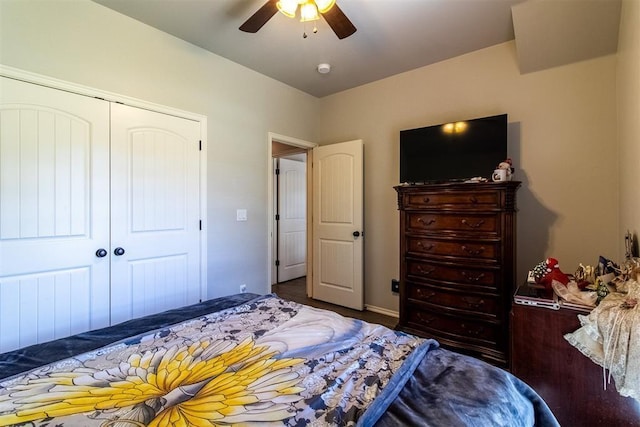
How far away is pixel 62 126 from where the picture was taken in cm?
200

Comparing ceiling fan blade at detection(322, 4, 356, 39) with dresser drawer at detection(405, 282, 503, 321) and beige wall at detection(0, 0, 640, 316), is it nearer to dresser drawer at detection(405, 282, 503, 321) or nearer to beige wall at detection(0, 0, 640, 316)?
beige wall at detection(0, 0, 640, 316)

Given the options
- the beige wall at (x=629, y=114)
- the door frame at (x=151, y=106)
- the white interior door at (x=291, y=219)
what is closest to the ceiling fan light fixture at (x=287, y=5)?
the door frame at (x=151, y=106)

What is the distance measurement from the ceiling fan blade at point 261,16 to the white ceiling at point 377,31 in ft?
0.99

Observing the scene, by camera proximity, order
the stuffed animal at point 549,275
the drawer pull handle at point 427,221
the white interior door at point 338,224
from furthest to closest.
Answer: the white interior door at point 338,224 → the drawer pull handle at point 427,221 → the stuffed animal at point 549,275

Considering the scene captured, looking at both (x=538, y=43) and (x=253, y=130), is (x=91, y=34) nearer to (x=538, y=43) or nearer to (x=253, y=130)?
(x=253, y=130)

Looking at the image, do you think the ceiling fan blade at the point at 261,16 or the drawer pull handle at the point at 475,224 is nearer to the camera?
the ceiling fan blade at the point at 261,16

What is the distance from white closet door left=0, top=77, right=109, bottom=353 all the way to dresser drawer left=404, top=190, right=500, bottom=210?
2527 mm

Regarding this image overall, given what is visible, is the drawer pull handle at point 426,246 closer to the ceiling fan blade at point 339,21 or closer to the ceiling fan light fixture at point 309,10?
the ceiling fan blade at point 339,21

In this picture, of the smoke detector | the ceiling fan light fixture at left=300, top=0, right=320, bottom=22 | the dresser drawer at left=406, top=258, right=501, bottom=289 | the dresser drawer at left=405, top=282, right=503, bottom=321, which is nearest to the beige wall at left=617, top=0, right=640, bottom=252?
the dresser drawer at left=406, top=258, right=501, bottom=289

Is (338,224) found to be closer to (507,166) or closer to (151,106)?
(507,166)

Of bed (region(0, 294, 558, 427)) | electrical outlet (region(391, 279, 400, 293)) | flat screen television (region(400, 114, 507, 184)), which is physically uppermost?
flat screen television (region(400, 114, 507, 184))

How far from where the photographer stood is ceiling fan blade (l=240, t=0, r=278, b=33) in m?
1.78

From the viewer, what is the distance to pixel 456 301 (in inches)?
96.0

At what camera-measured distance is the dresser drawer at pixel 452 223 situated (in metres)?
2.28
